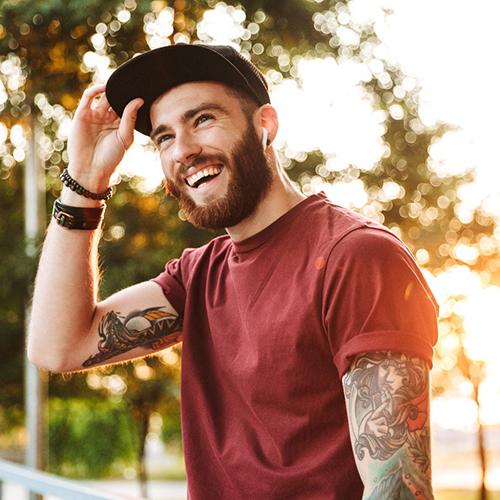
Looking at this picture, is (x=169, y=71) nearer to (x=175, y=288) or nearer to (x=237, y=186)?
(x=237, y=186)

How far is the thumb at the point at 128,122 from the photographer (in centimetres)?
203

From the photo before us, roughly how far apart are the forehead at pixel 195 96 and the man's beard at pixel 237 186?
0.12 meters

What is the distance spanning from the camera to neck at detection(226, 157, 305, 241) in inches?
72.4

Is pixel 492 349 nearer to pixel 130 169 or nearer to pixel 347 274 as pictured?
pixel 130 169

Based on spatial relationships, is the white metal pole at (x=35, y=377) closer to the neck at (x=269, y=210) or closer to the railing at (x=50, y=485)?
the railing at (x=50, y=485)

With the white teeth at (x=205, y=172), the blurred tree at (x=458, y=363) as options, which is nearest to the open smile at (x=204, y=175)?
the white teeth at (x=205, y=172)

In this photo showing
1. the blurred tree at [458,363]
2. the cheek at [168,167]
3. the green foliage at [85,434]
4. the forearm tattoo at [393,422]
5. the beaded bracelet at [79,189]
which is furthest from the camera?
the green foliage at [85,434]

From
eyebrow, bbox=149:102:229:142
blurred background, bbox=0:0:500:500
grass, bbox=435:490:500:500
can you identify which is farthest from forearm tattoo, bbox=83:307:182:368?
grass, bbox=435:490:500:500

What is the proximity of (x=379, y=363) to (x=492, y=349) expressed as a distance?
14725 millimetres

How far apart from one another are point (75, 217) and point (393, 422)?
3.98ft

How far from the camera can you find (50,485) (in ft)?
7.75

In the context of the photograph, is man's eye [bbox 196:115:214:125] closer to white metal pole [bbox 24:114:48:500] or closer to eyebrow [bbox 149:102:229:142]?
eyebrow [bbox 149:102:229:142]

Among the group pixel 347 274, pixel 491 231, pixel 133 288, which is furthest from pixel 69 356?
pixel 491 231

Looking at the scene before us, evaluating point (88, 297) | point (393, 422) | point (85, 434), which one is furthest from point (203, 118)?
point (85, 434)
